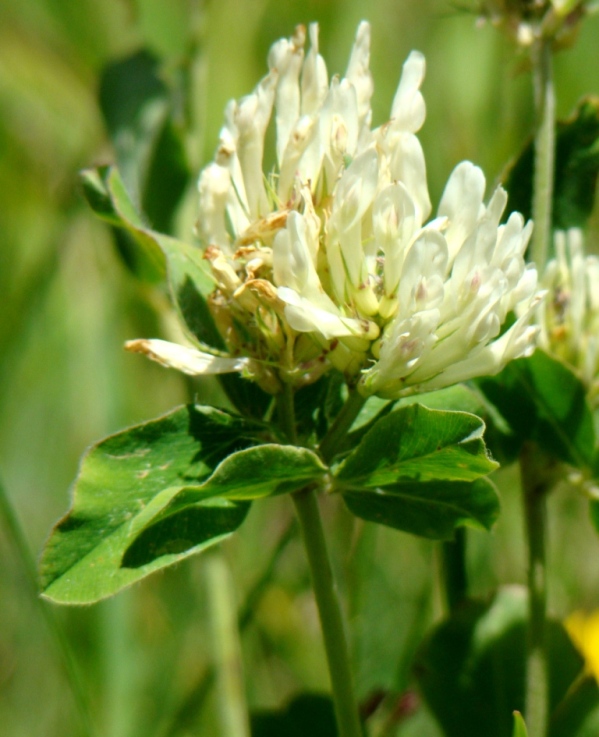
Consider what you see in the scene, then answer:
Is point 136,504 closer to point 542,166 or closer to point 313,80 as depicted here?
point 313,80

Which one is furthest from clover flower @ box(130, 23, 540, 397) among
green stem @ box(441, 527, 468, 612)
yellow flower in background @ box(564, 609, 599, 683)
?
yellow flower in background @ box(564, 609, 599, 683)

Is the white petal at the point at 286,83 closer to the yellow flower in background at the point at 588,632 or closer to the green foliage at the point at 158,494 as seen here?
the green foliage at the point at 158,494

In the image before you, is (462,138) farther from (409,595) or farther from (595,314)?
(595,314)

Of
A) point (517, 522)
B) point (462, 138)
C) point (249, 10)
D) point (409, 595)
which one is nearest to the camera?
point (409, 595)

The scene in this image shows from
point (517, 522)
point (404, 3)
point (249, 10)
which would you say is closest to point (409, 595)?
point (517, 522)

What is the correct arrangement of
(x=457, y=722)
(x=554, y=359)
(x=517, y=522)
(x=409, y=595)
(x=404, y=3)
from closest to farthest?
(x=554, y=359), (x=457, y=722), (x=409, y=595), (x=517, y=522), (x=404, y=3)

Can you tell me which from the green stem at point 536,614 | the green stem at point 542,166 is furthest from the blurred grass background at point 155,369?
the green stem at point 536,614

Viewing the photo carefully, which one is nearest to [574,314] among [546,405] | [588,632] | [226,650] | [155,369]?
[546,405]
